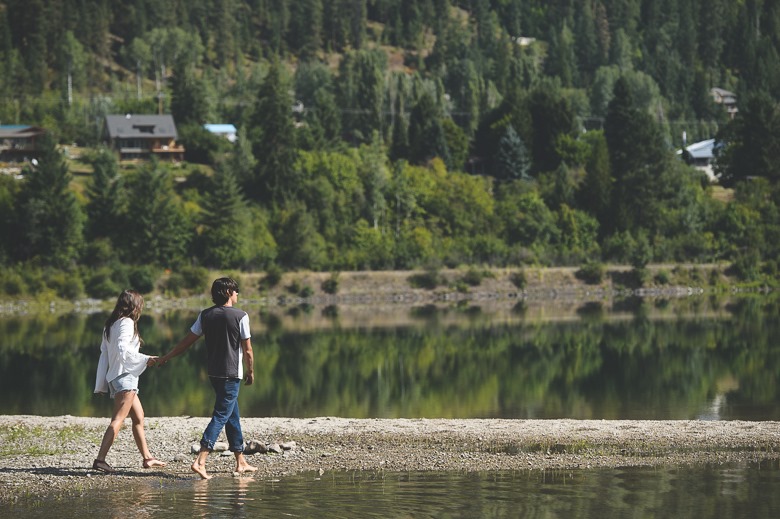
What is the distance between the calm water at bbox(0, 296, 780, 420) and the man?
10.5m

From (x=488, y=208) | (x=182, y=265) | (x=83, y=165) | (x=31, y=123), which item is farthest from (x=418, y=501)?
(x=31, y=123)

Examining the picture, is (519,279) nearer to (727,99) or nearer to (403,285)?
(403,285)

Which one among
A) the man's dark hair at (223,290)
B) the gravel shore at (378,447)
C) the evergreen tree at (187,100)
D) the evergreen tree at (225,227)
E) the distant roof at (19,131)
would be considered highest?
the evergreen tree at (187,100)

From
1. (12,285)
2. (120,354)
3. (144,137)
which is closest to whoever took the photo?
(120,354)

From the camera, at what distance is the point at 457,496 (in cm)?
1462

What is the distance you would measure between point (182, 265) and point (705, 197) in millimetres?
42562

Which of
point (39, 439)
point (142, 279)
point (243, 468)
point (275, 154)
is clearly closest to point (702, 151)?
point (275, 154)

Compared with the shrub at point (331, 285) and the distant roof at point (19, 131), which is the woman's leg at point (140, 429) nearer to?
the shrub at point (331, 285)

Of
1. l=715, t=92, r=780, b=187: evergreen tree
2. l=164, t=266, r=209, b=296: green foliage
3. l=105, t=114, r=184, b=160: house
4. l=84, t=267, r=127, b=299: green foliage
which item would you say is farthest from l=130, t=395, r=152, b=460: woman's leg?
l=105, t=114, r=184, b=160: house

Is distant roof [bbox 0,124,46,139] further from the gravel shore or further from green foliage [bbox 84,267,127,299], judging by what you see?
the gravel shore

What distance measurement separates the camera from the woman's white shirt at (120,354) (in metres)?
15.5

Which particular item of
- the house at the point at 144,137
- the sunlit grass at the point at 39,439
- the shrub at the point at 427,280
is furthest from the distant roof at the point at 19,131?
the sunlit grass at the point at 39,439

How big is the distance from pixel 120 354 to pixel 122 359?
3.1 inches

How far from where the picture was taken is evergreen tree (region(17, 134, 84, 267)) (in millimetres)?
82500
